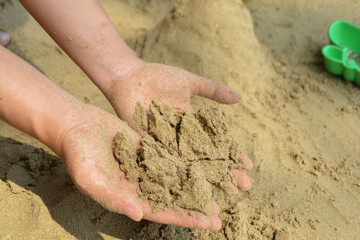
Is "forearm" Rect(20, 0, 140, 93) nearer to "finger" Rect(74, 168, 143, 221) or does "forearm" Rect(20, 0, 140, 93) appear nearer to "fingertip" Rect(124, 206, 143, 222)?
"finger" Rect(74, 168, 143, 221)

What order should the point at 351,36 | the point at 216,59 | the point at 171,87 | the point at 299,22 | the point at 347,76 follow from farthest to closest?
1. the point at 299,22
2. the point at 351,36
3. the point at 347,76
4. the point at 216,59
5. the point at 171,87

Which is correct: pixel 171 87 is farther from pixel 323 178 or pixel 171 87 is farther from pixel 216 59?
pixel 323 178

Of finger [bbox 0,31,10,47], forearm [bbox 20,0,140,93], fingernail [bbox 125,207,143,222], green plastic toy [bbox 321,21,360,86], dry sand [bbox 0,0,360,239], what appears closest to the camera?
fingernail [bbox 125,207,143,222]

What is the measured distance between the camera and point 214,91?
1.84 meters

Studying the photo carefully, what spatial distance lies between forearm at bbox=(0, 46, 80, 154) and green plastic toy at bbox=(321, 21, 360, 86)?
2178mm

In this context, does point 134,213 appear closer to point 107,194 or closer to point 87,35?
point 107,194

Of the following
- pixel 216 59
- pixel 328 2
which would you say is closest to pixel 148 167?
pixel 216 59

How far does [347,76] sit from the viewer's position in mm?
2732

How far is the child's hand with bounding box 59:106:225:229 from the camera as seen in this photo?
1342 mm

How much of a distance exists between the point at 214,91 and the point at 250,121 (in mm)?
612

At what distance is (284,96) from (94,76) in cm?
144

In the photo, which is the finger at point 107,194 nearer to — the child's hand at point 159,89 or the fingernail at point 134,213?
the fingernail at point 134,213

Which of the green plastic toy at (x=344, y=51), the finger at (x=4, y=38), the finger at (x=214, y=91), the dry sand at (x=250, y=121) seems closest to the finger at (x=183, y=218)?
the dry sand at (x=250, y=121)

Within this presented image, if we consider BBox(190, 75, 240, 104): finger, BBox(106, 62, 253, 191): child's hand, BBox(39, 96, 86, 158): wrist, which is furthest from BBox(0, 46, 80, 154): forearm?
BBox(190, 75, 240, 104): finger
